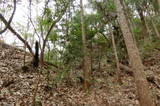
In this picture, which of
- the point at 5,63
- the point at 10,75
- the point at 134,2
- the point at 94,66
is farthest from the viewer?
the point at 134,2

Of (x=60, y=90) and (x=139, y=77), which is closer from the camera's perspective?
(x=139, y=77)

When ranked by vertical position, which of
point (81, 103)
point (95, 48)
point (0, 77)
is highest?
point (95, 48)

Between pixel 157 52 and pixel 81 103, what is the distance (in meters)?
11.5

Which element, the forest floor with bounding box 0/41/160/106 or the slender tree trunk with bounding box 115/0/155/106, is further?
the forest floor with bounding box 0/41/160/106

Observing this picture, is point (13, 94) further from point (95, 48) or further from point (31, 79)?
point (95, 48)

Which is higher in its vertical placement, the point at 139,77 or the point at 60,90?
the point at 139,77

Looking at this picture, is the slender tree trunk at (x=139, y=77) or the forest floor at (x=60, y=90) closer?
the slender tree trunk at (x=139, y=77)

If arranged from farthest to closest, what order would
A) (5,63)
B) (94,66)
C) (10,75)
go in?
(94,66) < (5,63) < (10,75)

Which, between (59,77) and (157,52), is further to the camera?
(157,52)

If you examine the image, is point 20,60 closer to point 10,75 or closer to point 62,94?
→ point 10,75

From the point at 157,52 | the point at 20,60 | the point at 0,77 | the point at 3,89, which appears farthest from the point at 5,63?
the point at 157,52

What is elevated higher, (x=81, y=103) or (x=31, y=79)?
(x=31, y=79)

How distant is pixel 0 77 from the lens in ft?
28.0

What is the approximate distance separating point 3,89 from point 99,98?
424cm
